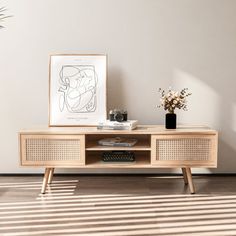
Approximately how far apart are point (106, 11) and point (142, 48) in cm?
41

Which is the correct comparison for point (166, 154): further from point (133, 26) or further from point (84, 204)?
point (133, 26)

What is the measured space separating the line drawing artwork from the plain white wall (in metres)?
0.16

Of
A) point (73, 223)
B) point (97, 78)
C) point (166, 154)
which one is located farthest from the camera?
point (97, 78)

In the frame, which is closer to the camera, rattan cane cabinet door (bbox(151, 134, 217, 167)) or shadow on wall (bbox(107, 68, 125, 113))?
rattan cane cabinet door (bbox(151, 134, 217, 167))

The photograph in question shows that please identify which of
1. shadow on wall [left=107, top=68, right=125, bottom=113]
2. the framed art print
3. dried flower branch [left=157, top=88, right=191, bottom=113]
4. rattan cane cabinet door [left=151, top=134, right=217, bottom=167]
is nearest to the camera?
rattan cane cabinet door [left=151, top=134, right=217, bottom=167]

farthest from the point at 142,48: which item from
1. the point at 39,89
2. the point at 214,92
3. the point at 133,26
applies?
the point at 39,89

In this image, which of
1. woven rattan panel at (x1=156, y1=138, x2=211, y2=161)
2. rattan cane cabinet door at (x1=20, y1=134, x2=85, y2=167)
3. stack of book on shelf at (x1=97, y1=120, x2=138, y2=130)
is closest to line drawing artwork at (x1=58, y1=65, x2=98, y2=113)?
stack of book on shelf at (x1=97, y1=120, x2=138, y2=130)

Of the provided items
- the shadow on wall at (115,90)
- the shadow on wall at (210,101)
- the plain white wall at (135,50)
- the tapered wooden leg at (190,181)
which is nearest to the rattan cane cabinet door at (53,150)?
the plain white wall at (135,50)

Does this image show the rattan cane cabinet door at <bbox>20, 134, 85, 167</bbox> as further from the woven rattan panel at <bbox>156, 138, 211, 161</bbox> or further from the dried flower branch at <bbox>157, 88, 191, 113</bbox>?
the dried flower branch at <bbox>157, 88, 191, 113</bbox>

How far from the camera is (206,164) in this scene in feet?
9.39

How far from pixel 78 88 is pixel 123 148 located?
66 centimetres

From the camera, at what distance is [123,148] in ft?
9.48

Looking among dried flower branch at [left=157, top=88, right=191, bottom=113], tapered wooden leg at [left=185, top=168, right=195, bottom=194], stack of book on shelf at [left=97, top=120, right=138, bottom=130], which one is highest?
dried flower branch at [left=157, top=88, right=191, bottom=113]

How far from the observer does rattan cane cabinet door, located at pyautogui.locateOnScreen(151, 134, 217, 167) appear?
2838 mm
